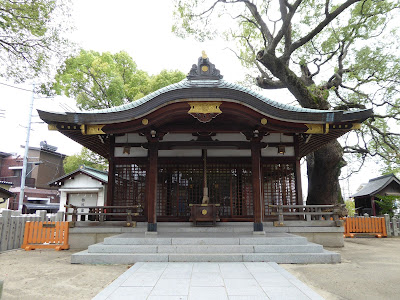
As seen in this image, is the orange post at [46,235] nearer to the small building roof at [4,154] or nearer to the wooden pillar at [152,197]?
the wooden pillar at [152,197]

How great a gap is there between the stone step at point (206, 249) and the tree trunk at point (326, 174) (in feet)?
29.0

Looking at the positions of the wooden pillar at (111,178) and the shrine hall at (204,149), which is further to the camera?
the wooden pillar at (111,178)

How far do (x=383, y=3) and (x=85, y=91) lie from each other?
65.0 ft

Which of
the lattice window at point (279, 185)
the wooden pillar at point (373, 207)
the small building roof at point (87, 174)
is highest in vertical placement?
the small building roof at point (87, 174)

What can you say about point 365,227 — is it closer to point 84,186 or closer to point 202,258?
point 202,258

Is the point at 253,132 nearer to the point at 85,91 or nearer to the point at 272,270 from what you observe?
the point at 272,270

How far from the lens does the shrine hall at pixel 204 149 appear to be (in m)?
7.87

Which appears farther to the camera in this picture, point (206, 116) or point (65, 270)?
point (206, 116)

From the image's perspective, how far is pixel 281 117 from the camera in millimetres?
7781

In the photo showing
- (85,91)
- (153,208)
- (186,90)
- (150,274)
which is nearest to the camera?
(150,274)

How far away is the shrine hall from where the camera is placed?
Result: 7.87 m

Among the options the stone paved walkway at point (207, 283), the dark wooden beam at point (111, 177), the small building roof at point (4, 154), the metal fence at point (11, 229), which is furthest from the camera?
the small building roof at point (4, 154)

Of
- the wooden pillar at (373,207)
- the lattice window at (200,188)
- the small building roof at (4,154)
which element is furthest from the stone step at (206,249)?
the small building roof at (4,154)

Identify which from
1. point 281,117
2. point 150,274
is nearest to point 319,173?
point 281,117
